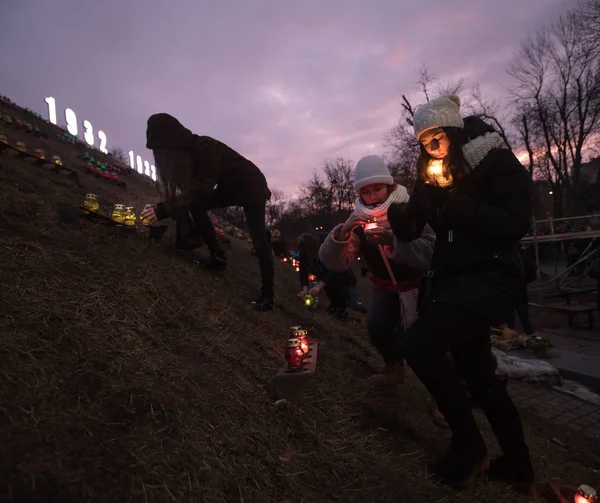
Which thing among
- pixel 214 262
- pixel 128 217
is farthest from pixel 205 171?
pixel 214 262

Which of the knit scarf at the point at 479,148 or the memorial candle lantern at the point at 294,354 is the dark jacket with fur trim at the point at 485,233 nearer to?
the knit scarf at the point at 479,148

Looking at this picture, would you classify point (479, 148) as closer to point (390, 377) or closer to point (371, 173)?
point (371, 173)

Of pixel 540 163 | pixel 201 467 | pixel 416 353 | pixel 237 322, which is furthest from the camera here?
pixel 540 163

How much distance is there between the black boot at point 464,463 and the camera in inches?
85.0

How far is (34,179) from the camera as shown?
15.1ft

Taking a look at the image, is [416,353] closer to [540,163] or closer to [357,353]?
[357,353]

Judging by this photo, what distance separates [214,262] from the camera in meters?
4.96

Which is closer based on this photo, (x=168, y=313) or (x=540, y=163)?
(x=168, y=313)

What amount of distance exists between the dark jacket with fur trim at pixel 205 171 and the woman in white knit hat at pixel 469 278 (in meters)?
2.51

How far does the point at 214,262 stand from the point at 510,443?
366 centimetres

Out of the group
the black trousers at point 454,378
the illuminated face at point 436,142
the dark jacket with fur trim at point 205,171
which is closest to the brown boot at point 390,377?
the black trousers at point 454,378

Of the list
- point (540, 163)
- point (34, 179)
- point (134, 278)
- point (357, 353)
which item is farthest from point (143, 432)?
point (540, 163)

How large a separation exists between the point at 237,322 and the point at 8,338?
2.06m

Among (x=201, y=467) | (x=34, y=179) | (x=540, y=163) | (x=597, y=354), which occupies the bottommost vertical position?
(x=597, y=354)
